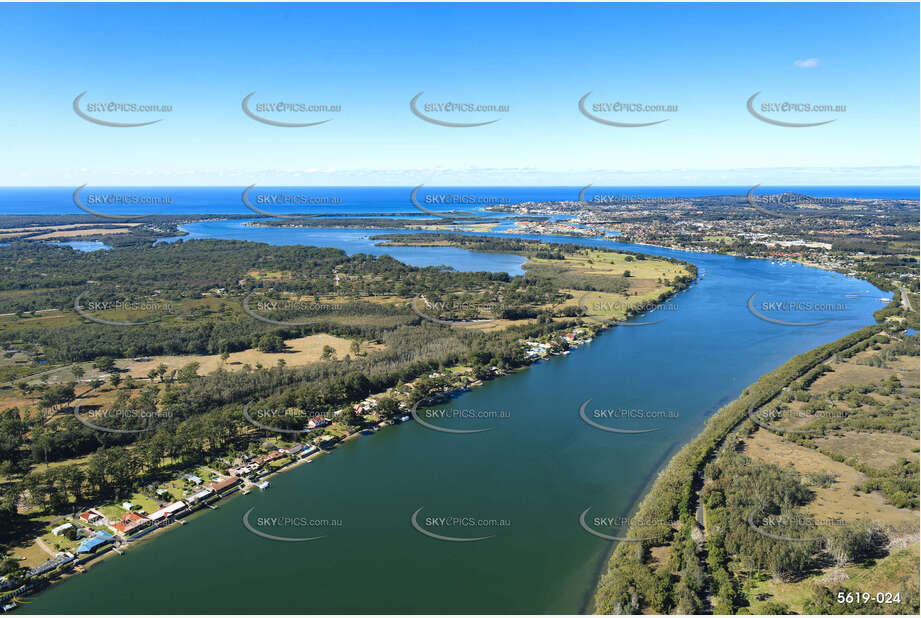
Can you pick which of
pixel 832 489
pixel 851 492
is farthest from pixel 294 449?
pixel 851 492

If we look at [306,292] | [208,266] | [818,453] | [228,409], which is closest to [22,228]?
[208,266]

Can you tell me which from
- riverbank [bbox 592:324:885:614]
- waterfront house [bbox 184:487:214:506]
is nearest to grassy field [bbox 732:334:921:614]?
riverbank [bbox 592:324:885:614]

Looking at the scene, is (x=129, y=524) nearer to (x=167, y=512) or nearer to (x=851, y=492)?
(x=167, y=512)

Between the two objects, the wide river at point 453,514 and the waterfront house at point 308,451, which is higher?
the waterfront house at point 308,451

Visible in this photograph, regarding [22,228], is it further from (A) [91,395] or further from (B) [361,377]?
(B) [361,377]

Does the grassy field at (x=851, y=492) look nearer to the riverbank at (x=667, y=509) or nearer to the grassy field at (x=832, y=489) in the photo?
the grassy field at (x=832, y=489)

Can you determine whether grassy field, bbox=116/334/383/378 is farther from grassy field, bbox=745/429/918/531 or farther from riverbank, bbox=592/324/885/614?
grassy field, bbox=745/429/918/531

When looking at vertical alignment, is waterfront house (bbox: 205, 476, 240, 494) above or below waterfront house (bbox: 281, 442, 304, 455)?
below

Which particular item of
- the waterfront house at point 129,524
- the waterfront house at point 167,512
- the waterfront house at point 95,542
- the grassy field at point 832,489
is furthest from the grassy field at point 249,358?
the grassy field at point 832,489
